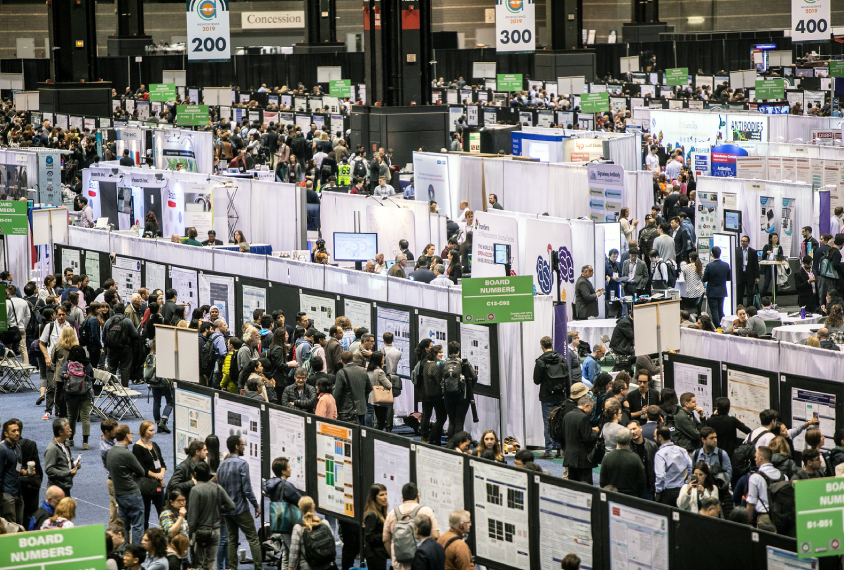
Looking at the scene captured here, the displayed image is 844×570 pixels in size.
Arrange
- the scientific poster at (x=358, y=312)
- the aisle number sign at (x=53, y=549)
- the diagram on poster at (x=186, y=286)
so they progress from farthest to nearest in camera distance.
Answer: the diagram on poster at (x=186, y=286)
the scientific poster at (x=358, y=312)
the aisle number sign at (x=53, y=549)

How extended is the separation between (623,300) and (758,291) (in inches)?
103

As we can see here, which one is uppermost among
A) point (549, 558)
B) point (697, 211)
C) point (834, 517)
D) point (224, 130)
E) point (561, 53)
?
point (561, 53)

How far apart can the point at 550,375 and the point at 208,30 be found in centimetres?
1777

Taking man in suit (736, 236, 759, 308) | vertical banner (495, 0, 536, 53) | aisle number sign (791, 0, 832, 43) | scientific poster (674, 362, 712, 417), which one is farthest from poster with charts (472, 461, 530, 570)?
vertical banner (495, 0, 536, 53)

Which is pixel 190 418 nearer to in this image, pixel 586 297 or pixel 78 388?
pixel 78 388

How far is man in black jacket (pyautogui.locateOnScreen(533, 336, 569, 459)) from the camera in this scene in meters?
13.4

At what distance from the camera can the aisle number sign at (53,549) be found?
6516mm

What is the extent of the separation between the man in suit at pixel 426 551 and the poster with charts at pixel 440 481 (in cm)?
71

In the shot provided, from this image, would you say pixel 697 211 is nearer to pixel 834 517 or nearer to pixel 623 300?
pixel 623 300

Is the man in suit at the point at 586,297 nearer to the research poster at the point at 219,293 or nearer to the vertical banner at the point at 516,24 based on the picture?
the research poster at the point at 219,293

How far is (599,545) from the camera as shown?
27.9 feet

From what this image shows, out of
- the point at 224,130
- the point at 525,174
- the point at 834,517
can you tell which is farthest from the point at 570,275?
the point at 224,130

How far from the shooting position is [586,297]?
58.6ft

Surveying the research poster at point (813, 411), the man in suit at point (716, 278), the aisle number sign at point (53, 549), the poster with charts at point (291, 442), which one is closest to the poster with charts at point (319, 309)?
the poster with charts at point (291, 442)
